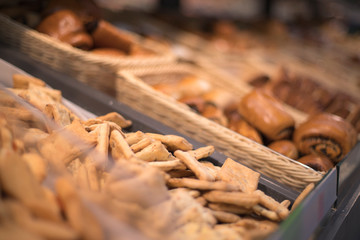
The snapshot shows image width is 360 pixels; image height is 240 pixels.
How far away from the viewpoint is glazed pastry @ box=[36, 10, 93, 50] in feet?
4.66

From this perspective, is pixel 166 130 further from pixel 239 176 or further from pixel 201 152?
pixel 239 176

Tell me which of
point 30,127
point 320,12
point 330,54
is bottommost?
point 30,127

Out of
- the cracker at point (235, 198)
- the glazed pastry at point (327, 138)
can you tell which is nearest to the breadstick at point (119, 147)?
the cracker at point (235, 198)

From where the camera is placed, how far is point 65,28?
1433 mm

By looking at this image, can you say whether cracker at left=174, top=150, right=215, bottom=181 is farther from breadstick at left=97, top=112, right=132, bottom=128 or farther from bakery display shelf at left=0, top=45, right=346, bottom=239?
breadstick at left=97, top=112, right=132, bottom=128

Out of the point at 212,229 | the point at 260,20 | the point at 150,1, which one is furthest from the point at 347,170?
the point at 150,1

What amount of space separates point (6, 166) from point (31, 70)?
0.92m

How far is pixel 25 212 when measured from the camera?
0.47m

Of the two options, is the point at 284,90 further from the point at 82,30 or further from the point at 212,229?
the point at 212,229

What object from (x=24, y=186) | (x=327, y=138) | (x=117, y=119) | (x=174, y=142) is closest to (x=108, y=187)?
(x=24, y=186)

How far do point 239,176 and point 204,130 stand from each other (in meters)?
0.34

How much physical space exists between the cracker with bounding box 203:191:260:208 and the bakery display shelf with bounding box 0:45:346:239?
12cm

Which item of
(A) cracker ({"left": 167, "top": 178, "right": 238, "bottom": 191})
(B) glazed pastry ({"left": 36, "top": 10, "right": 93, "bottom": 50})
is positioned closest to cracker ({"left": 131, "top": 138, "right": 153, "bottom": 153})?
(A) cracker ({"left": 167, "top": 178, "right": 238, "bottom": 191})

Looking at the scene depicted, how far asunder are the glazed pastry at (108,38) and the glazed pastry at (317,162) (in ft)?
3.50
